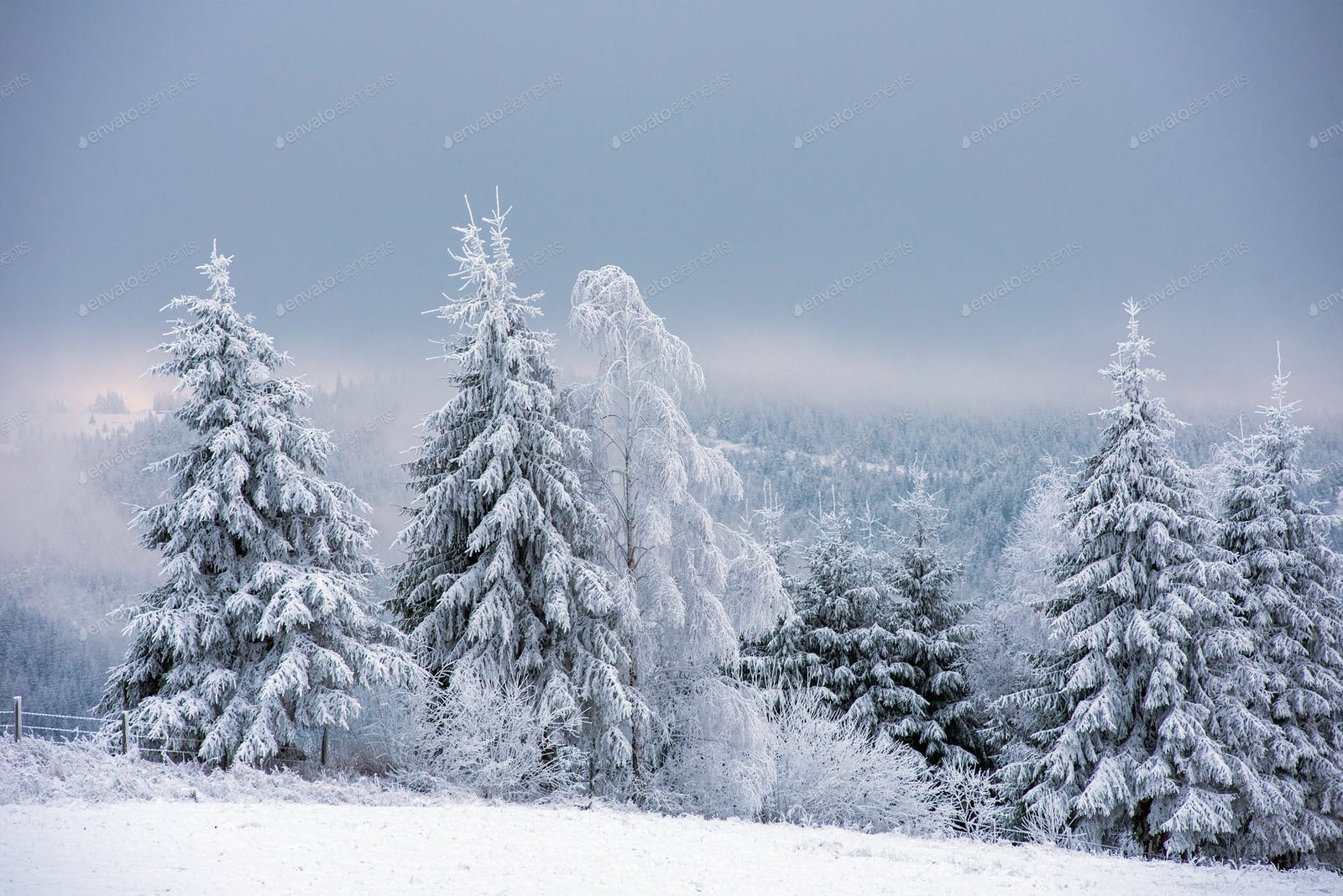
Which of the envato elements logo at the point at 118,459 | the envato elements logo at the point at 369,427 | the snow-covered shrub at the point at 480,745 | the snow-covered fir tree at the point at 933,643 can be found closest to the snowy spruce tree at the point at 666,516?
the snow-covered shrub at the point at 480,745

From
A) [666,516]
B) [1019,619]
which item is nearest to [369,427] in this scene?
[666,516]

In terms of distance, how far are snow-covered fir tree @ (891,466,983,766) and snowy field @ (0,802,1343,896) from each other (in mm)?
13604

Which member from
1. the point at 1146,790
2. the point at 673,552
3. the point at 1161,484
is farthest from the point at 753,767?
the point at 1161,484

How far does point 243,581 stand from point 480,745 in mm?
6428

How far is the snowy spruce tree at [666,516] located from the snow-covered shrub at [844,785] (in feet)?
8.69

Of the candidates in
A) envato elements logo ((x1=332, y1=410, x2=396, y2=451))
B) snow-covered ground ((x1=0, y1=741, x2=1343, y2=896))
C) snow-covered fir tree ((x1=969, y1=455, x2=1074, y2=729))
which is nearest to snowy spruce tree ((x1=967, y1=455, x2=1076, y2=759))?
snow-covered fir tree ((x1=969, y1=455, x2=1074, y2=729))

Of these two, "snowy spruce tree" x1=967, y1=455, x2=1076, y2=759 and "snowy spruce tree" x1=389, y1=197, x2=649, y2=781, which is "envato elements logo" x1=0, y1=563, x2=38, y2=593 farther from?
"snowy spruce tree" x1=967, y1=455, x2=1076, y2=759

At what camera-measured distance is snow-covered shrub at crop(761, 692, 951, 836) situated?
23.1 m

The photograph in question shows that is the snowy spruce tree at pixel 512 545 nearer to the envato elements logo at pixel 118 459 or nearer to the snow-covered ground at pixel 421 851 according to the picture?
the snow-covered ground at pixel 421 851

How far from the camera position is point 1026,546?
34.5 m

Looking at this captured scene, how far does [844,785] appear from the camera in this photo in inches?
927

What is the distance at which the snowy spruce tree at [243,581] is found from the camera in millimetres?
18797

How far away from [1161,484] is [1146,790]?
728 cm

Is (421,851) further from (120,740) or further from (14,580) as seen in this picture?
(14,580)
